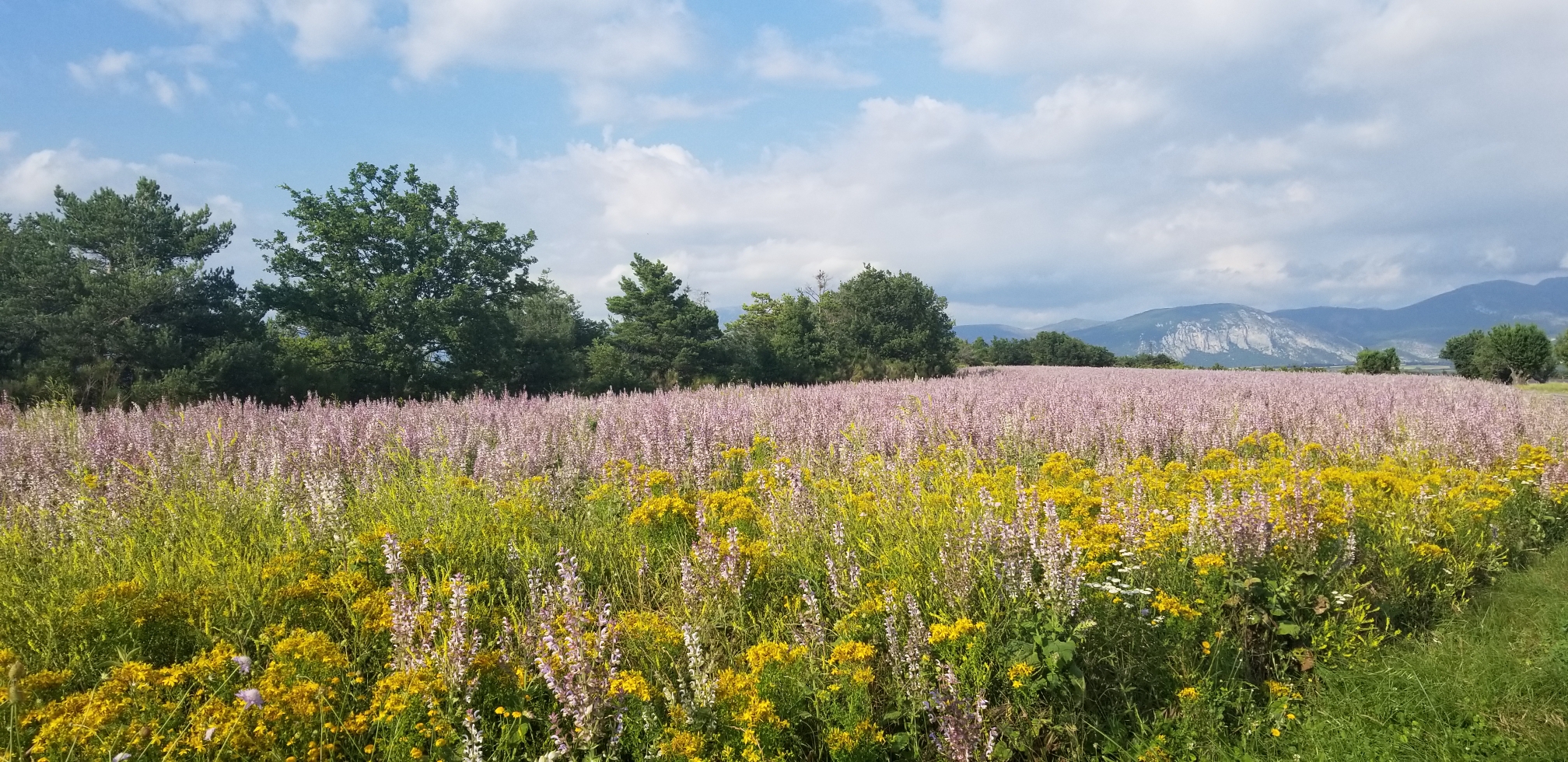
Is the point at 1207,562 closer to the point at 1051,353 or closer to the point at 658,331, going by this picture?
the point at 658,331

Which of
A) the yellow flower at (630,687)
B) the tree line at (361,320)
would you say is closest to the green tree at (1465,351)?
the tree line at (361,320)

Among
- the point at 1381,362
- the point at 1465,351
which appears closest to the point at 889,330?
the point at 1381,362

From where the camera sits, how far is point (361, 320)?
22406mm

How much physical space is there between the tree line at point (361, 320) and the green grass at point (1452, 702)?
10.0 metres

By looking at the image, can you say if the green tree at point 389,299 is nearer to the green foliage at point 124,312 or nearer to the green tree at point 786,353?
the green foliage at point 124,312

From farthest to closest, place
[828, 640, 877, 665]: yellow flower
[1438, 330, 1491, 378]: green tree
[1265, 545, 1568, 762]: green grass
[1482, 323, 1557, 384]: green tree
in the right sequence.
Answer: [1438, 330, 1491, 378]: green tree < [1482, 323, 1557, 384]: green tree < [1265, 545, 1568, 762]: green grass < [828, 640, 877, 665]: yellow flower

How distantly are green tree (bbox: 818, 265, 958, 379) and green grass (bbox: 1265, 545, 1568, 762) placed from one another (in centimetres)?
2677

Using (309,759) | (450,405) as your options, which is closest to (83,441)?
(450,405)

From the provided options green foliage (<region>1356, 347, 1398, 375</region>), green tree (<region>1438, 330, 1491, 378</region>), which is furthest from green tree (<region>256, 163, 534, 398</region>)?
green tree (<region>1438, 330, 1491, 378</region>)

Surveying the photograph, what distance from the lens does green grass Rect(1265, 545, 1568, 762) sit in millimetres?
3045

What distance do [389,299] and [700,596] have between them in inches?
878

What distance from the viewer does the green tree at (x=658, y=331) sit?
27.7 meters

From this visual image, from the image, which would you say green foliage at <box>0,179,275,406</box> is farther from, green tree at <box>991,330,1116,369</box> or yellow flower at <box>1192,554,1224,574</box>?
green tree at <box>991,330,1116,369</box>

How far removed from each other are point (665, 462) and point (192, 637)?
12.1 feet
